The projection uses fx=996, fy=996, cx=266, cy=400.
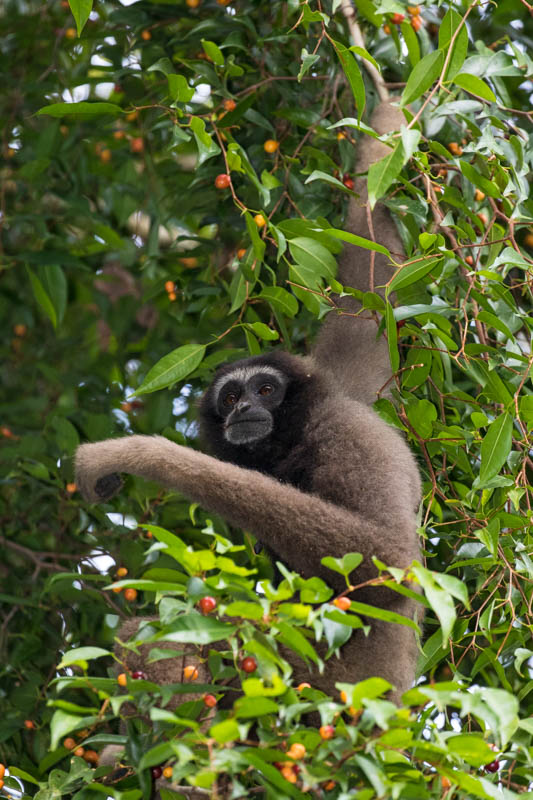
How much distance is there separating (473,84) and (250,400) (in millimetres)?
1591

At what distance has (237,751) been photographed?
2221 mm

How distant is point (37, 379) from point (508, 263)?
164 inches

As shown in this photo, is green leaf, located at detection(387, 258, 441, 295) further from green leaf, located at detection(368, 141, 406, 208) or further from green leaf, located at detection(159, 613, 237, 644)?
green leaf, located at detection(159, 613, 237, 644)

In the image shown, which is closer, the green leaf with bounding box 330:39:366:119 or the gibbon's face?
the green leaf with bounding box 330:39:366:119

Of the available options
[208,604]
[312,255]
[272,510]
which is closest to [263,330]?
[312,255]

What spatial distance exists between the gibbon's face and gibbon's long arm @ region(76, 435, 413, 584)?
0.67 m

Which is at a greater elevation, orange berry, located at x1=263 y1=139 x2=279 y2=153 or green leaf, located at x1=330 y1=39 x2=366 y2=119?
green leaf, located at x1=330 y1=39 x2=366 y2=119

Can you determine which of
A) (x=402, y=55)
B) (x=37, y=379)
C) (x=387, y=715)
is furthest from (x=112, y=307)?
(x=387, y=715)

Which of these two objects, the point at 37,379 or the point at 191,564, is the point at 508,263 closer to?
the point at 191,564

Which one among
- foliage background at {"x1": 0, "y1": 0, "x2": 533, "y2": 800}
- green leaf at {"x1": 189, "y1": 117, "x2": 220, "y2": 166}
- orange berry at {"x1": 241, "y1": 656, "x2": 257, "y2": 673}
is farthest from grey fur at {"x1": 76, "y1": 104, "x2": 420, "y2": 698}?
green leaf at {"x1": 189, "y1": 117, "x2": 220, "y2": 166}

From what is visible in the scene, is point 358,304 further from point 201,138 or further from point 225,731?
point 225,731

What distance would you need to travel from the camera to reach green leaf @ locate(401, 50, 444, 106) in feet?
9.95

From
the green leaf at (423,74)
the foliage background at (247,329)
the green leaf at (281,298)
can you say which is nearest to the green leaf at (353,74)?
the foliage background at (247,329)

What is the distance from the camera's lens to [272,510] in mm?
3443
